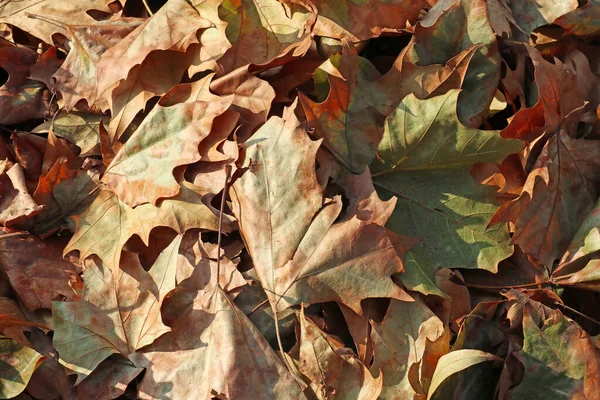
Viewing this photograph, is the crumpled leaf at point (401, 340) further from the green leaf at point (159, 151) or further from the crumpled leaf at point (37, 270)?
the crumpled leaf at point (37, 270)

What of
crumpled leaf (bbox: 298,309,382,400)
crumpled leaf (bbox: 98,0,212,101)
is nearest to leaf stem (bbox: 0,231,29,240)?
crumpled leaf (bbox: 98,0,212,101)

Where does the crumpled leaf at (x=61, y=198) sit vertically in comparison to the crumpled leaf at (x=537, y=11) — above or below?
below

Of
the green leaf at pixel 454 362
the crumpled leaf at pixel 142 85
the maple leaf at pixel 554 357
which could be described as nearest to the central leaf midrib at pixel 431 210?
the maple leaf at pixel 554 357

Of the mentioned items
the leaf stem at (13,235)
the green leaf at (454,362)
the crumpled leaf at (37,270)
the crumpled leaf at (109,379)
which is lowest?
the crumpled leaf at (109,379)

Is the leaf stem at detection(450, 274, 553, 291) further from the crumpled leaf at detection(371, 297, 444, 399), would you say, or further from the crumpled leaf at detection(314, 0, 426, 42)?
the crumpled leaf at detection(314, 0, 426, 42)

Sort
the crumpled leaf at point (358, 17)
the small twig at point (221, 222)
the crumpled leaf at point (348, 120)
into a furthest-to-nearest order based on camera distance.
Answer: the crumpled leaf at point (358, 17)
the crumpled leaf at point (348, 120)
the small twig at point (221, 222)

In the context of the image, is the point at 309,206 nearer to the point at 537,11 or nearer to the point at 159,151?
the point at 159,151

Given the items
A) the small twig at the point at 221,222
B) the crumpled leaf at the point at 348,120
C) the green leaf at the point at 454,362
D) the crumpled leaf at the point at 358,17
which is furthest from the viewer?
the crumpled leaf at the point at 358,17

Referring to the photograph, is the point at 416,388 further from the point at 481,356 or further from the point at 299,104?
the point at 299,104
